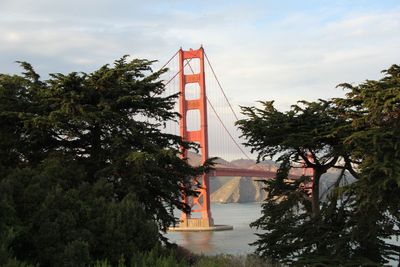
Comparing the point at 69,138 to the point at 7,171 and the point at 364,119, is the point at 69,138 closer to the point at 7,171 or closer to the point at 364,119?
the point at 7,171

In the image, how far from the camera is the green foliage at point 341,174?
1160 centimetres

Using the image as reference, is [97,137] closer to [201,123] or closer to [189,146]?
[189,146]

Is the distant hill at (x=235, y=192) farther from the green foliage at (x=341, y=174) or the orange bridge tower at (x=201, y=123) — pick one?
the green foliage at (x=341, y=174)

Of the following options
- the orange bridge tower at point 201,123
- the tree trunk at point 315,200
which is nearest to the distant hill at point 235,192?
the orange bridge tower at point 201,123

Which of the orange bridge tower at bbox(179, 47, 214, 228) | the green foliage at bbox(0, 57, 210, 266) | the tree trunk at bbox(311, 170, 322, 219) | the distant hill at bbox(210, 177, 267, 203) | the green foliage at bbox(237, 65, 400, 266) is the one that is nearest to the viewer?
the green foliage at bbox(237, 65, 400, 266)

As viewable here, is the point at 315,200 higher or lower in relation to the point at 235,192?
higher

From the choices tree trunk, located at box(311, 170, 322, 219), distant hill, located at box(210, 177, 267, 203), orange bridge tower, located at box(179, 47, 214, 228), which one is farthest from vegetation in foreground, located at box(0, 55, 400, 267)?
distant hill, located at box(210, 177, 267, 203)

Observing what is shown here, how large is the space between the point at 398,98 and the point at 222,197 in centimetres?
15644

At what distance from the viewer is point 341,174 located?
14.5m

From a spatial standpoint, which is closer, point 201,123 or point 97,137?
point 97,137

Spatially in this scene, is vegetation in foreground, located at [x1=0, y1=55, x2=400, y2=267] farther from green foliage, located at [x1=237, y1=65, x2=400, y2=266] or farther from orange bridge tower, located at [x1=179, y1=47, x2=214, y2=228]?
orange bridge tower, located at [x1=179, y1=47, x2=214, y2=228]

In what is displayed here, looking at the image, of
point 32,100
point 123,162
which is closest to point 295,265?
point 123,162

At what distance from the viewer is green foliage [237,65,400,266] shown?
1160cm

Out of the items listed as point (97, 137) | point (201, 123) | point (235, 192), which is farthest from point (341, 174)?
point (235, 192)
